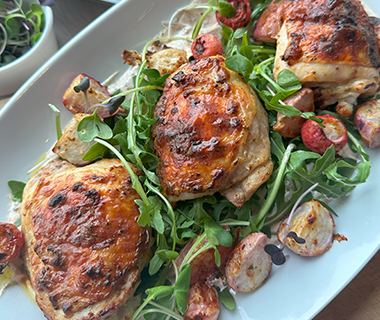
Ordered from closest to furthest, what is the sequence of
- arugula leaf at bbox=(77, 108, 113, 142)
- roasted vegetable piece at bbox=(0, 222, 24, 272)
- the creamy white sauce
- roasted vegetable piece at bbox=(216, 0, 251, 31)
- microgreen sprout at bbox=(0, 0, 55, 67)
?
1. roasted vegetable piece at bbox=(0, 222, 24, 272)
2. arugula leaf at bbox=(77, 108, 113, 142)
3. roasted vegetable piece at bbox=(216, 0, 251, 31)
4. the creamy white sauce
5. microgreen sprout at bbox=(0, 0, 55, 67)

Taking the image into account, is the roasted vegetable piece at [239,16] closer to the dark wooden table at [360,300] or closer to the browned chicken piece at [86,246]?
the browned chicken piece at [86,246]

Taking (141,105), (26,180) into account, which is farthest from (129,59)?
(26,180)

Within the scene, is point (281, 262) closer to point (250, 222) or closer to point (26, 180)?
point (250, 222)

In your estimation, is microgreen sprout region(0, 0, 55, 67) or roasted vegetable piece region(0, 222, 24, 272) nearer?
roasted vegetable piece region(0, 222, 24, 272)

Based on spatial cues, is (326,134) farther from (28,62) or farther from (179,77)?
(28,62)

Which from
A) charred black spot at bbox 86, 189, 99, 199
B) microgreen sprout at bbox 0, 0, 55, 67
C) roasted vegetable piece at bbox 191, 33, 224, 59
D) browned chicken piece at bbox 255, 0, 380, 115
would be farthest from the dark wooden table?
microgreen sprout at bbox 0, 0, 55, 67

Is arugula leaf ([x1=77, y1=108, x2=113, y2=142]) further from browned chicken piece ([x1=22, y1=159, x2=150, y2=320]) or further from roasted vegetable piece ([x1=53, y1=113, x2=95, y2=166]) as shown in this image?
browned chicken piece ([x1=22, y1=159, x2=150, y2=320])

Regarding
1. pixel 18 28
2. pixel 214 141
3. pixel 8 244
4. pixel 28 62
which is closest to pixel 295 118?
pixel 214 141

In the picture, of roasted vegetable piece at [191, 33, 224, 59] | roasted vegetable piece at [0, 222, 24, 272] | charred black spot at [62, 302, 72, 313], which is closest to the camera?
charred black spot at [62, 302, 72, 313]

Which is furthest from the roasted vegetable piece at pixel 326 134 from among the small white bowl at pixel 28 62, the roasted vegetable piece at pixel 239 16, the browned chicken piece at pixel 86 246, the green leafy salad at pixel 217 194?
the small white bowl at pixel 28 62
